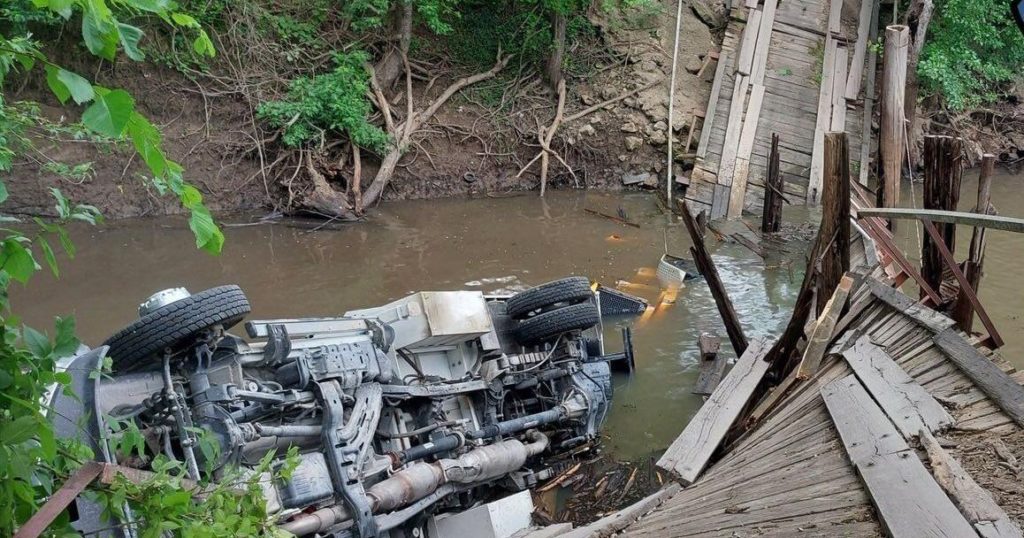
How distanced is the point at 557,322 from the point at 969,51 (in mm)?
12896

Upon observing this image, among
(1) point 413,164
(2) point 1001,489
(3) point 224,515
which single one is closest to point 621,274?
(1) point 413,164

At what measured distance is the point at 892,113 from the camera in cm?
668

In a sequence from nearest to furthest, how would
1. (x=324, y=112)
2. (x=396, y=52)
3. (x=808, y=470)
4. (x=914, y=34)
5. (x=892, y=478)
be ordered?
(x=892, y=478) → (x=808, y=470) → (x=914, y=34) → (x=324, y=112) → (x=396, y=52)

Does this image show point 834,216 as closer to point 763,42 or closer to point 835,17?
point 763,42

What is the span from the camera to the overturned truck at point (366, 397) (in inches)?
169

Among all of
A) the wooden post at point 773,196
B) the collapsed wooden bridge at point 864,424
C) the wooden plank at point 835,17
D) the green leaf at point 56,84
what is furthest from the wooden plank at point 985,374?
the wooden plank at point 835,17

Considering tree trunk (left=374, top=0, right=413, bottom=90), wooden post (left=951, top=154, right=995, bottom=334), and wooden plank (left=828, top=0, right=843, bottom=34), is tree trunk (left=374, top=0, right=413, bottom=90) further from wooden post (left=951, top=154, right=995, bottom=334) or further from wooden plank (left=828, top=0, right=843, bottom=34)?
wooden post (left=951, top=154, right=995, bottom=334)

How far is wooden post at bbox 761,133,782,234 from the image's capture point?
12.5 meters

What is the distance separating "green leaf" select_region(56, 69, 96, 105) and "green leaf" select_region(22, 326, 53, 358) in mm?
736

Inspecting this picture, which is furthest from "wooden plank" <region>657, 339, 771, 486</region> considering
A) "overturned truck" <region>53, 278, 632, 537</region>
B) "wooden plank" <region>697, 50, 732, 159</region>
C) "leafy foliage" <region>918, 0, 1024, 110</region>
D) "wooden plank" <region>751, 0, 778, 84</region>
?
"leafy foliage" <region>918, 0, 1024, 110</region>

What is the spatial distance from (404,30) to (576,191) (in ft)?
14.6

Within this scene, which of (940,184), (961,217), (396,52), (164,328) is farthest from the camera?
(396,52)

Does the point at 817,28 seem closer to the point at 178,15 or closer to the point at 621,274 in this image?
the point at 621,274

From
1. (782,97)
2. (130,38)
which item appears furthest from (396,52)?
(130,38)
